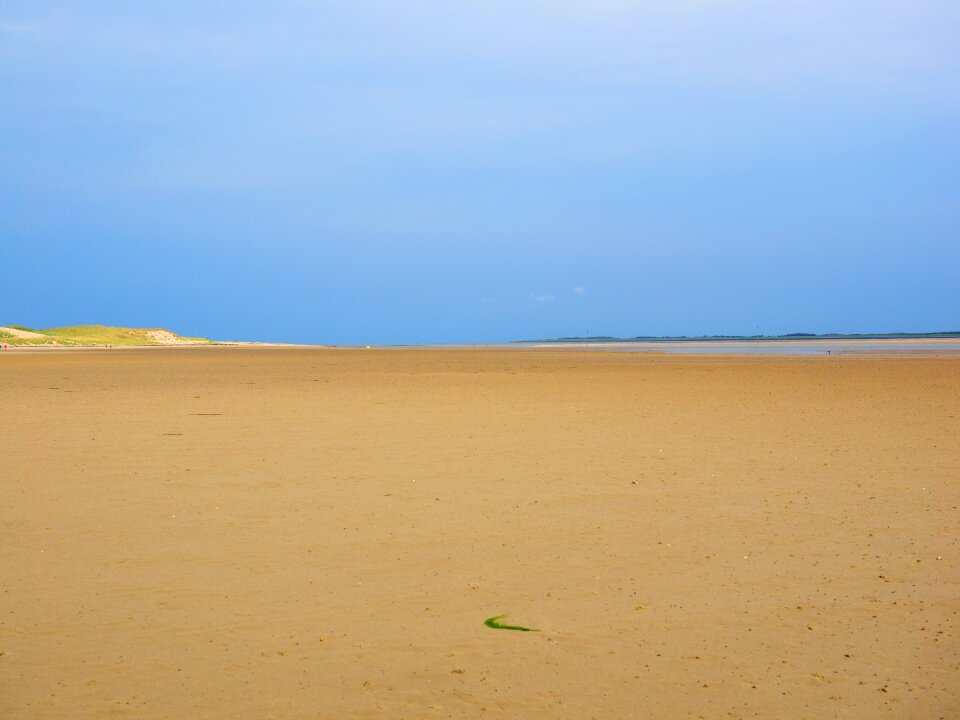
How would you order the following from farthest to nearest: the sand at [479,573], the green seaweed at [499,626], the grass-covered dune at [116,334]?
the grass-covered dune at [116,334] → the green seaweed at [499,626] → the sand at [479,573]

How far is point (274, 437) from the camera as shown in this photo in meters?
10.5

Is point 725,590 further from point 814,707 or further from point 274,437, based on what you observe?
point 274,437

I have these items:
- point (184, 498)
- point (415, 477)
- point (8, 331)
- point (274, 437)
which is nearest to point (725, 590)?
point (415, 477)

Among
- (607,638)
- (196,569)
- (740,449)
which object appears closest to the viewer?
(607,638)

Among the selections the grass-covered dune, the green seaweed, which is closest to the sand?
the green seaweed

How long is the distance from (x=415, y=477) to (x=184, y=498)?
1.90 metres

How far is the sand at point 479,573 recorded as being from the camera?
11.8 ft

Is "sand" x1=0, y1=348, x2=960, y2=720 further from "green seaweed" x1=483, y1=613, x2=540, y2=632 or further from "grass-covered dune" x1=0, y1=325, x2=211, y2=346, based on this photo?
"grass-covered dune" x1=0, y1=325, x2=211, y2=346

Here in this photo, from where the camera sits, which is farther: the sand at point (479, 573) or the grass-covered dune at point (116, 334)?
the grass-covered dune at point (116, 334)

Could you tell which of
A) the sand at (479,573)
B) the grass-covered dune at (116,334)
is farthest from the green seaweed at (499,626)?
the grass-covered dune at (116,334)

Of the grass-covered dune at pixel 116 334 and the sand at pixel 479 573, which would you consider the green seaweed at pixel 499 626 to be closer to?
the sand at pixel 479 573

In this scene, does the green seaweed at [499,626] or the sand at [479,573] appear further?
the green seaweed at [499,626]

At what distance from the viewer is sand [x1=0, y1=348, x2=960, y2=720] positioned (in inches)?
141

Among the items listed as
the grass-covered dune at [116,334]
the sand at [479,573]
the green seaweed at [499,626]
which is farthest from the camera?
the grass-covered dune at [116,334]
